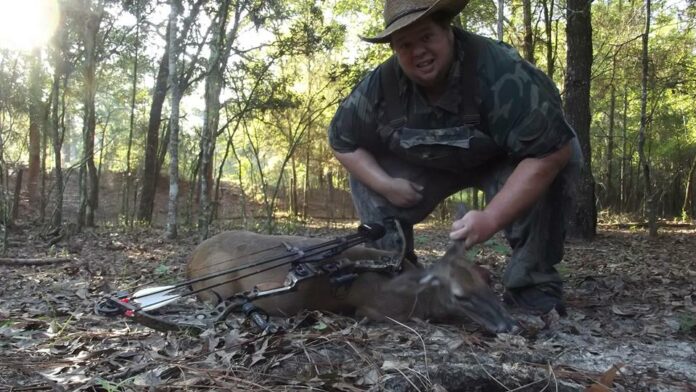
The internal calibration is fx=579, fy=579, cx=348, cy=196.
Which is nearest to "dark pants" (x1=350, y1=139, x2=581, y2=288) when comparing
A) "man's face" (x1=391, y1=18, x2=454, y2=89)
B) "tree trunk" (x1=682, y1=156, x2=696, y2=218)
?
"man's face" (x1=391, y1=18, x2=454, y2=89)

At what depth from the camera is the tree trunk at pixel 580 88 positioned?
8.84m

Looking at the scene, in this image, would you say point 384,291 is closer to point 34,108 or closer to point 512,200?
point 512,200

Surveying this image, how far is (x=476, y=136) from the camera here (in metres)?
3.21

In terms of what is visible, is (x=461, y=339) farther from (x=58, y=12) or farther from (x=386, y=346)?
(x=58, y=12)

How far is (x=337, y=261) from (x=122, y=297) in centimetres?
110

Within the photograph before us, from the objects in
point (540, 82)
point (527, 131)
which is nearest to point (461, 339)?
point (527, 131)

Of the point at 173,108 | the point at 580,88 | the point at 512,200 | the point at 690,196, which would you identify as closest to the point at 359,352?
the point at 512,200

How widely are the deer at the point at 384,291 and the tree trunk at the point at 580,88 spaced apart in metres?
6.49

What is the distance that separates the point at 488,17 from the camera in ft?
53.4

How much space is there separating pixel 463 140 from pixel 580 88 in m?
6.45

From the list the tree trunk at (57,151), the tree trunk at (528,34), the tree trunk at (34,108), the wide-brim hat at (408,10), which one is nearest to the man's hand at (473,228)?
the wide-brim hat at (408,10)

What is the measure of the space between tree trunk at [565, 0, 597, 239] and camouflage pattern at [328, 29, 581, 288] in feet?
19.0

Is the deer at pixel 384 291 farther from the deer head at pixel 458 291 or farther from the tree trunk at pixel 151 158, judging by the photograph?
the tree trunk at pixel 151 158

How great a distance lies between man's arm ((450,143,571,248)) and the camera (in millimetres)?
2725
